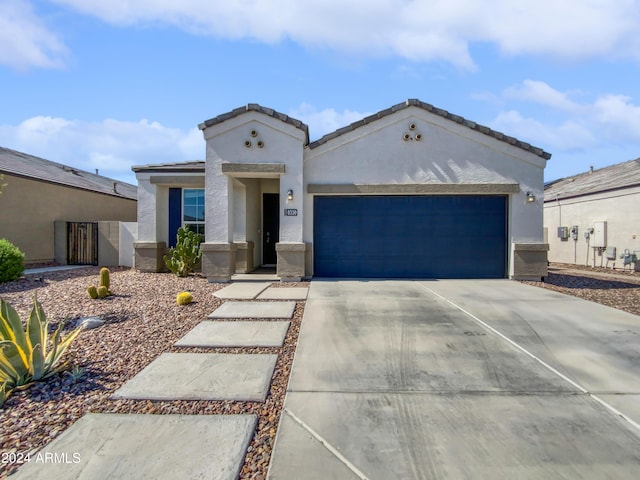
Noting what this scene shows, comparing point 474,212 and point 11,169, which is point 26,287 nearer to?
point 11,169

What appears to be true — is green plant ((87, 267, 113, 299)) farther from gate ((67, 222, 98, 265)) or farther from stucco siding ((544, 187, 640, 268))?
stucco siding ((544, 187, 640, 268))

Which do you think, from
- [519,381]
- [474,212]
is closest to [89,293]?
[519,381]

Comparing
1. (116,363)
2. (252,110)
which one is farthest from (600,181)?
(116,363)

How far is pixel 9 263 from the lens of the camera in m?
10.1

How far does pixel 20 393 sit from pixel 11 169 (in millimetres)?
14683

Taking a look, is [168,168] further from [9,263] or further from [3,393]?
[3,393]

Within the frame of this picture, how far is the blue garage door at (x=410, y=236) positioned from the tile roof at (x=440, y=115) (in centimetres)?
161

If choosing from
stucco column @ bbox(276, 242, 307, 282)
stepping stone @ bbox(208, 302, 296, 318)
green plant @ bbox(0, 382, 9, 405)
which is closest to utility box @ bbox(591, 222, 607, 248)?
stucco column @ bbox(276, 242, 307, 282)

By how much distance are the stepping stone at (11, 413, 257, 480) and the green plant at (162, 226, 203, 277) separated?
27.9 ft

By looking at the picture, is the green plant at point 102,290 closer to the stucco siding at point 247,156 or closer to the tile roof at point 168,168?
the stucco siding at point 247,156

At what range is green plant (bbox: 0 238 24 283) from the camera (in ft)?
32.8

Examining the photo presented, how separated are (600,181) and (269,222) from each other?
1643 centimetres

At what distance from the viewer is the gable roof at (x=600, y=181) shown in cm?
1597

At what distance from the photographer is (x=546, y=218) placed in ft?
68.2
